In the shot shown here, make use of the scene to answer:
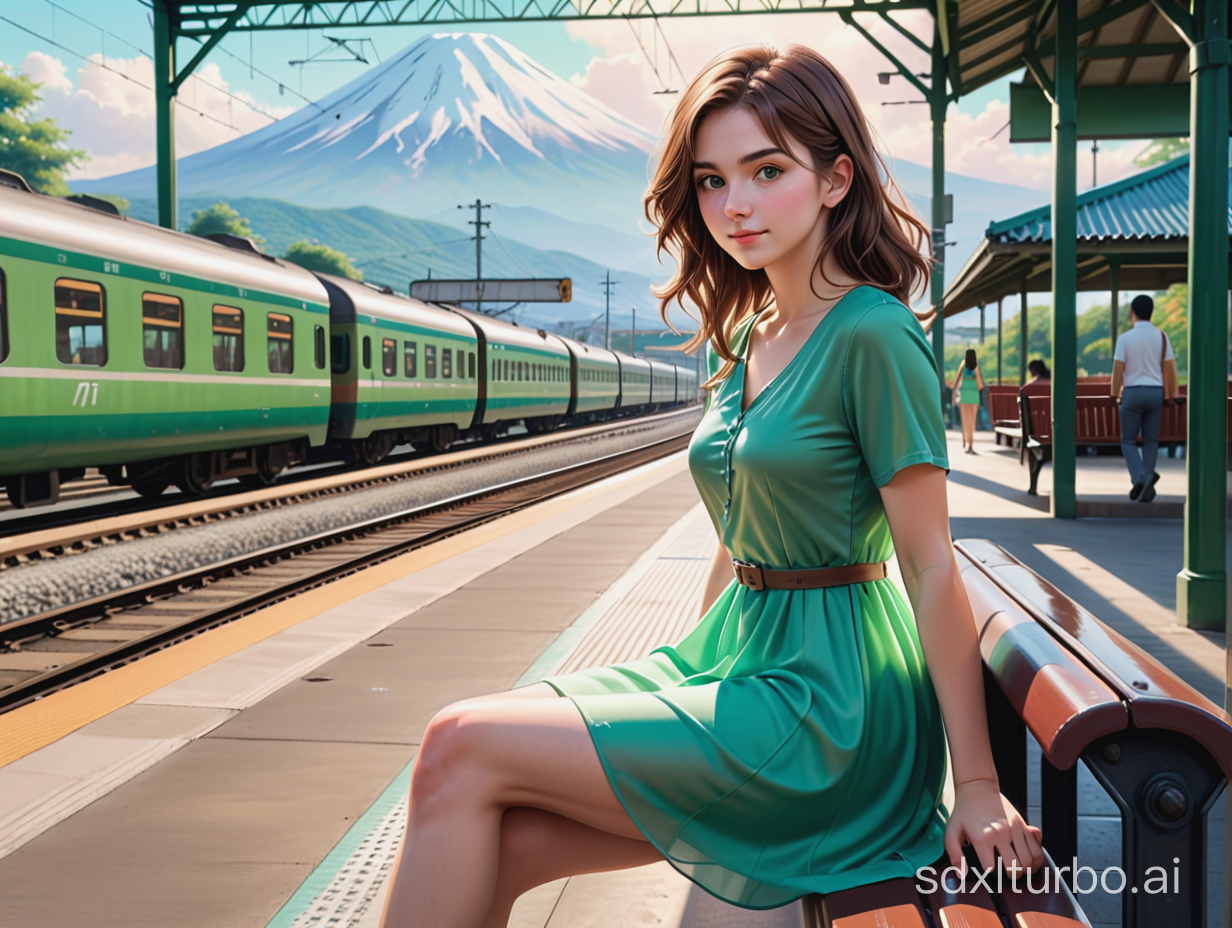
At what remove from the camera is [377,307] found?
20609 mm

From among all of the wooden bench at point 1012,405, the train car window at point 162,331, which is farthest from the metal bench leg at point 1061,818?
the wooden bench at point 1012,405

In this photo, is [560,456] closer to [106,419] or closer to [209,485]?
[209,485]

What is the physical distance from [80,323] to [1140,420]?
9.99m

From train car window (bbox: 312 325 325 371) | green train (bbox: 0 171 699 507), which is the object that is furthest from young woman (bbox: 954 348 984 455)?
train car window (bbox: 312 325 325 371)

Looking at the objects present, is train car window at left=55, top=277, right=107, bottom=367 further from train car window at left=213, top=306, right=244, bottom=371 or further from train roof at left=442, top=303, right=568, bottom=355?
train roof at left=442, top=303, right=568, bottom=355

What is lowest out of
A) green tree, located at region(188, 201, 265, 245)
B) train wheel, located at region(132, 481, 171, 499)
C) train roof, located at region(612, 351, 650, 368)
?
train wheel, located at region(132, 481, 171, 499)

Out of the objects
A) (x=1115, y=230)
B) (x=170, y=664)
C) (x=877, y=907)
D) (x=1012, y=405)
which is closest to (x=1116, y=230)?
(x=1115, y=230)

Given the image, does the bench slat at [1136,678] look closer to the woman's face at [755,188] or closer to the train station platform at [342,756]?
the woman's face at [755,188]

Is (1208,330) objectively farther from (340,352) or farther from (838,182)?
(340,352)

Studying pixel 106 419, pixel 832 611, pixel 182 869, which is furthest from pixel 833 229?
pixel 106 419

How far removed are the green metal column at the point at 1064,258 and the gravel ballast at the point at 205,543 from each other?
6.80 metres

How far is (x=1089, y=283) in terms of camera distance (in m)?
25.9

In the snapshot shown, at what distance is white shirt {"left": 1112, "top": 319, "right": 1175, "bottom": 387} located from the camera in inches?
429

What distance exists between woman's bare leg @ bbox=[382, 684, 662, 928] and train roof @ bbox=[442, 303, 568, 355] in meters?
25.7
